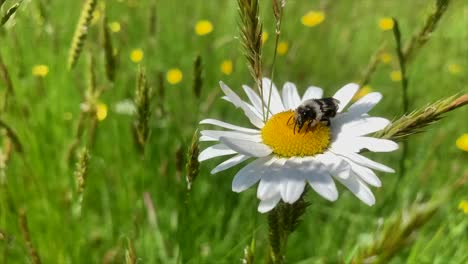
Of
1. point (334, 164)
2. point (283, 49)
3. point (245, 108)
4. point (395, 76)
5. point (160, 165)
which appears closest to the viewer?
point (334, 164)

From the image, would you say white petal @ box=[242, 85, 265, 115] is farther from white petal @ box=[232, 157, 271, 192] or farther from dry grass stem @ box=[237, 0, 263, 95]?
dry grass stem @ box=[237, 0, 263, 95]

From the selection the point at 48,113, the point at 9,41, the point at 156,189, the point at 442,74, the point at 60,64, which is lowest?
the point at 442,74

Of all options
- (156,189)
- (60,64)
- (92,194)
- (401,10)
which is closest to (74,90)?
(60,64)

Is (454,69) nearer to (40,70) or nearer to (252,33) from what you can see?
(40,70)

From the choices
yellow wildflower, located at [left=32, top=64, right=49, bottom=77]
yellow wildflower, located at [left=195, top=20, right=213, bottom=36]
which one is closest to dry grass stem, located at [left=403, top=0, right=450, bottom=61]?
yellow wildflower, located at [left=32, top=64, right=49, bottom=77]

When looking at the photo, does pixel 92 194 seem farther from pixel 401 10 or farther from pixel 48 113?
pixel 401 10

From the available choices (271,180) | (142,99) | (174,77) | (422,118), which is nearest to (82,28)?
(142,99)

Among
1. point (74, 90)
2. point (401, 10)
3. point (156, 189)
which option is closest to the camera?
point (156, 189)
